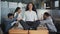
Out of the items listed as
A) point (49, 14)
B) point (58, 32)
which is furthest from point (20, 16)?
point (58, 32)

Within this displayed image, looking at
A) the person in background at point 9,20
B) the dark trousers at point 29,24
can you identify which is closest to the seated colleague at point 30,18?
the dark trousers at point 29,24

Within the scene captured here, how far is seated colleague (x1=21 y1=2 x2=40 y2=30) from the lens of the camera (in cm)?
328

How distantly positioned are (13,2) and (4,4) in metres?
0.20

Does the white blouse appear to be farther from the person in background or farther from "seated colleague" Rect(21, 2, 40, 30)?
the person in background

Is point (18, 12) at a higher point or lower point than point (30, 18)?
higher

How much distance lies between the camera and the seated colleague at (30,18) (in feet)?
10.7

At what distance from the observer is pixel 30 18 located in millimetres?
3303

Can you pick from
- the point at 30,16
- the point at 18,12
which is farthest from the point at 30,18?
the point at 18,12

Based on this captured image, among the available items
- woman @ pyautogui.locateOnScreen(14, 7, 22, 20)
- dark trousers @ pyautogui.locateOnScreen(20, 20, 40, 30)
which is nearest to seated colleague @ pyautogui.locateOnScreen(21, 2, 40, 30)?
dark trousers @ pyautogui.locateOnScreen(20, 20, 40, 30)

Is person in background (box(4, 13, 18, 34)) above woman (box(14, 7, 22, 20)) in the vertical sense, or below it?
below

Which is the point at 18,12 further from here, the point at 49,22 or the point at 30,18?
the point at 49,22

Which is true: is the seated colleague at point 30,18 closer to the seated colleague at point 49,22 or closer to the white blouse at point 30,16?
the white blouse at point 30,16

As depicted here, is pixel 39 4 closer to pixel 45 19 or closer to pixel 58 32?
pixel 45 19

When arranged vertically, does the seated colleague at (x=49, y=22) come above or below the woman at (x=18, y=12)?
below
